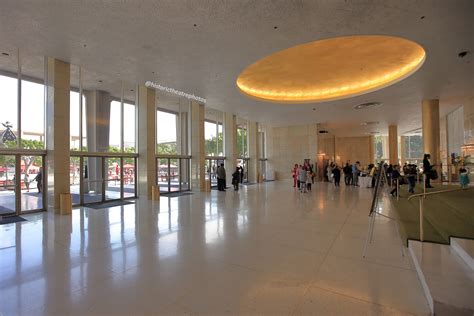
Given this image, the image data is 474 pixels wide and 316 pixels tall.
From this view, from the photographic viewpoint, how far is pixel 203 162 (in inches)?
544

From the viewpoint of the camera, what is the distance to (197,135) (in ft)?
45.1

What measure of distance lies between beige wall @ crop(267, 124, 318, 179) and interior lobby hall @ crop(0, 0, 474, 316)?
626 cm

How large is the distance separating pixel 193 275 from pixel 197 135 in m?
11.0

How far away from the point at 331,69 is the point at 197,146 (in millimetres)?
7603

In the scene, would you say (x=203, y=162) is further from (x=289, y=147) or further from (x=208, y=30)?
(x=289, y=147)

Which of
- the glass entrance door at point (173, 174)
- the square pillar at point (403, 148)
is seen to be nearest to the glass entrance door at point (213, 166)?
the glass entrance door at point (173, 174)

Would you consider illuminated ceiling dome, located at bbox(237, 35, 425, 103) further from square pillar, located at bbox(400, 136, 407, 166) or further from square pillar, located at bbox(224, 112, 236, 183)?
square pillar, located at bbox(400, 136, 407, 166)

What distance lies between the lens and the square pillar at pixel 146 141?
430 inches

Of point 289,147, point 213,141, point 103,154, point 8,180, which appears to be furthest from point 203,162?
point 289,147

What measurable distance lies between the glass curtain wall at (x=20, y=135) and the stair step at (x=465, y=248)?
10389 millimetres

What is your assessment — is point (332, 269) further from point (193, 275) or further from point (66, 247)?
point (66, 247)

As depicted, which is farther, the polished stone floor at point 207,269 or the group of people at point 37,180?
the group of people at point 37,180

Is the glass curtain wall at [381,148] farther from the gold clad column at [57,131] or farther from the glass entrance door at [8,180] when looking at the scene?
the glass entrance door at [8,180]

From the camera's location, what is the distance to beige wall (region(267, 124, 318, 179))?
2072 centimetres
